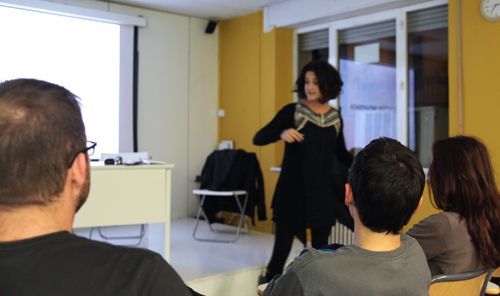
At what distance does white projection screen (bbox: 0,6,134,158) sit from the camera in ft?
15.3

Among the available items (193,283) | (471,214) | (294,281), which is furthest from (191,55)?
(294,281)

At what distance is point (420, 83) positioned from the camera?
13.9ft

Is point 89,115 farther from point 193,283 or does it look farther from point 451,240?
point 451,240

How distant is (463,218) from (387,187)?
68 centimetres

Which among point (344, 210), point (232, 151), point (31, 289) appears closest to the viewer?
point (31, 289)

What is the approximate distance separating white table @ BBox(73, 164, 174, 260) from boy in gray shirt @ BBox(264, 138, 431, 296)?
2.24 metres

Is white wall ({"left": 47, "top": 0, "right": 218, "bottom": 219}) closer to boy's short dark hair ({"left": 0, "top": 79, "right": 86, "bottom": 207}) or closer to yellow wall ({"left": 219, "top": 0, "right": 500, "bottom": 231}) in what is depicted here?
yellow wall ({"left": 219, "top": 0, "right": 500, "bottom": 231})

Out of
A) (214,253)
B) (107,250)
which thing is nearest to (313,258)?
(107,250)

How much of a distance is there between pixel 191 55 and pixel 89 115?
148 cm

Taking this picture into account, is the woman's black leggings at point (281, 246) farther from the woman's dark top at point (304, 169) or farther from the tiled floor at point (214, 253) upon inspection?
the tiled floor at point (214, 253)

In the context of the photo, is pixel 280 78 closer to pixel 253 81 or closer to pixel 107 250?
pixel 253 81

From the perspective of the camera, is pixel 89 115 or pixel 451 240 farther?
pixel 89 115

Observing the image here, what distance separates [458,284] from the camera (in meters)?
1.41

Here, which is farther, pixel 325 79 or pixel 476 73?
pixel 476 73
